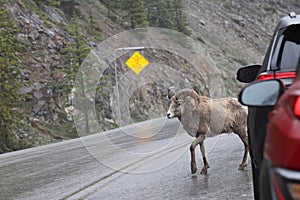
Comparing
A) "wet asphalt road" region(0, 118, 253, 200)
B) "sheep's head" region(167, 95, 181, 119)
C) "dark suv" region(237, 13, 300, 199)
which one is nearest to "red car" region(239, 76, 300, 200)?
"dark suv" region(237, 13, 300, 199)

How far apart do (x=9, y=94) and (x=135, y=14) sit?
26617 millimetres

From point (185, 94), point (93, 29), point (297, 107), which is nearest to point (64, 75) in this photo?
point (93, 29)

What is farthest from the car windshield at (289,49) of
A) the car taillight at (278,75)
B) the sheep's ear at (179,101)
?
the sheep's ear at (179,101)

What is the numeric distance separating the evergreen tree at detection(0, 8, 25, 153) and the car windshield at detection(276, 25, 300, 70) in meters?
20.1

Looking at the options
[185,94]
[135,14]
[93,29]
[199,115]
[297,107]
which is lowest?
[199,115]

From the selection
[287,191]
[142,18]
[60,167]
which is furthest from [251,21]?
[287,191]

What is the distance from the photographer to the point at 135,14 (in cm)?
5006

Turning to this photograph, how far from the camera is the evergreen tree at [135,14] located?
1977 inches

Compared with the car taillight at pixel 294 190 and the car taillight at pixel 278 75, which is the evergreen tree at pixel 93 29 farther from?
the car taillight at pixel 294 190

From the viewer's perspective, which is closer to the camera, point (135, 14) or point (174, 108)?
point (174, 108)

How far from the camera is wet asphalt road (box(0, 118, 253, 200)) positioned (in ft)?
25.1

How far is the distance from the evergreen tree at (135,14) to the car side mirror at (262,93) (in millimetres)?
46541

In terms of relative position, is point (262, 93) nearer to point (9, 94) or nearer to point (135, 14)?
point (9, 94)

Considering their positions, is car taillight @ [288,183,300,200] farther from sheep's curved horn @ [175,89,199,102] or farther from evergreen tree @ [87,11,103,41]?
evergreen tree @ [87,11,103,41]
